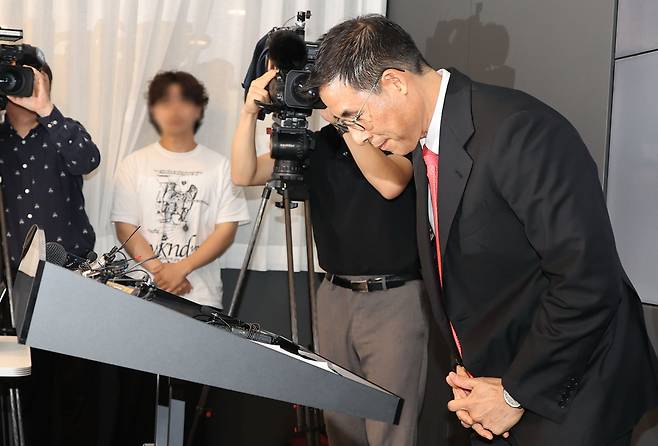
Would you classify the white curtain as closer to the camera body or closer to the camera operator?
the camera operator

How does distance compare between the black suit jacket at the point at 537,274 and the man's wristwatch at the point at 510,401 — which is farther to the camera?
the man's wristwatch at the point at 510,401

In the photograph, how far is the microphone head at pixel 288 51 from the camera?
266 centimetres

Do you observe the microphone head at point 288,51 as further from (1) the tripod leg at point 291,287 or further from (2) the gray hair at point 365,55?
A: (2) the gray hair at point 365,55

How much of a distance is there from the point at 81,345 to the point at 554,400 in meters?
0.83

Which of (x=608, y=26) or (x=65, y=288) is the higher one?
(x=608, y=26)

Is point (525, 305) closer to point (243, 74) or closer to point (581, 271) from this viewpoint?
point (581, 271)

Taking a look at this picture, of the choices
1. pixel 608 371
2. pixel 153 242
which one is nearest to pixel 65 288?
pixel 608 371

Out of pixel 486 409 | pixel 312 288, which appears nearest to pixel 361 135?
pixel 486 409

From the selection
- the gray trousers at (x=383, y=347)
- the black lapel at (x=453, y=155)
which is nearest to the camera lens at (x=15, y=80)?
the gray trousers at (x=383, y=347)

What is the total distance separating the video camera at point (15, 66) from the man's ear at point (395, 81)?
183 cm

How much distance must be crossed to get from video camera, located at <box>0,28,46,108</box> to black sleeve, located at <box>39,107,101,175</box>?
139 millimetres

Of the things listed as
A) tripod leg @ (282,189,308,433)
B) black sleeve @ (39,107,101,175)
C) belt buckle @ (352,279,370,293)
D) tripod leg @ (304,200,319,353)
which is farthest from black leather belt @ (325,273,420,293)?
Answer: black sleeve @ (39,107,101,175)

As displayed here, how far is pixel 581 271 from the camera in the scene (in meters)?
1.40

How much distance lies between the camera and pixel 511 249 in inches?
59.6
